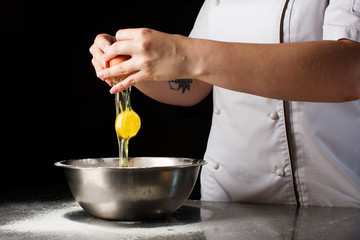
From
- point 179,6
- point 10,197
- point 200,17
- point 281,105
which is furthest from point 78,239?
point 179,6

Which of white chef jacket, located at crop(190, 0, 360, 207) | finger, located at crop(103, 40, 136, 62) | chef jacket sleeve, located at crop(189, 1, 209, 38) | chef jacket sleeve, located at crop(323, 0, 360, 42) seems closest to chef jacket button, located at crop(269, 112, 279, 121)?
white chef jacket, located at crop(190, 0, 360, 207)

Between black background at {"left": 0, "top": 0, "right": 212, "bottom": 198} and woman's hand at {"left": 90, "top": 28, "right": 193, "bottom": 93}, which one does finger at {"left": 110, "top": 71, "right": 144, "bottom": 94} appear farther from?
black background at {"left": 0, "top": 0, "right": 212, "bottom": 198}

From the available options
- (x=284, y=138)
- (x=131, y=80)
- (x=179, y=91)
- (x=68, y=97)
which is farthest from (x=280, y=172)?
(x=68, y=97)

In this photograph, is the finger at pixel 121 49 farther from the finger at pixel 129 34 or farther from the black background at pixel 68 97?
the black background at pixel 68 97

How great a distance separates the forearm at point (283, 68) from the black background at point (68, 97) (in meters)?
1.18

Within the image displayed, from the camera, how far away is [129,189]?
875 mm

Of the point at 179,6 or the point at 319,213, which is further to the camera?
the point at 179,6

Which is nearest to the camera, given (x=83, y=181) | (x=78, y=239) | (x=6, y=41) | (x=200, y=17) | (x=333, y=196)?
(x=78, y=239)

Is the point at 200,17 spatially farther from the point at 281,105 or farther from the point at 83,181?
the point at 83,181

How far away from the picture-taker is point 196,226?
87 cm

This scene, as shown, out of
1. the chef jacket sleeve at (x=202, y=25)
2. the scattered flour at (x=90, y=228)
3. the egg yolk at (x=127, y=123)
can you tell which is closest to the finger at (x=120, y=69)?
the egg yolk at (x=127, y=123)

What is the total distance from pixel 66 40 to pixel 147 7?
0.36 meters

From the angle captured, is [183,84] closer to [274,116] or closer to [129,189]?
[274,116]

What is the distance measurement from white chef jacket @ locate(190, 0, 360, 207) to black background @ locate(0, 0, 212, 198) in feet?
2.55
